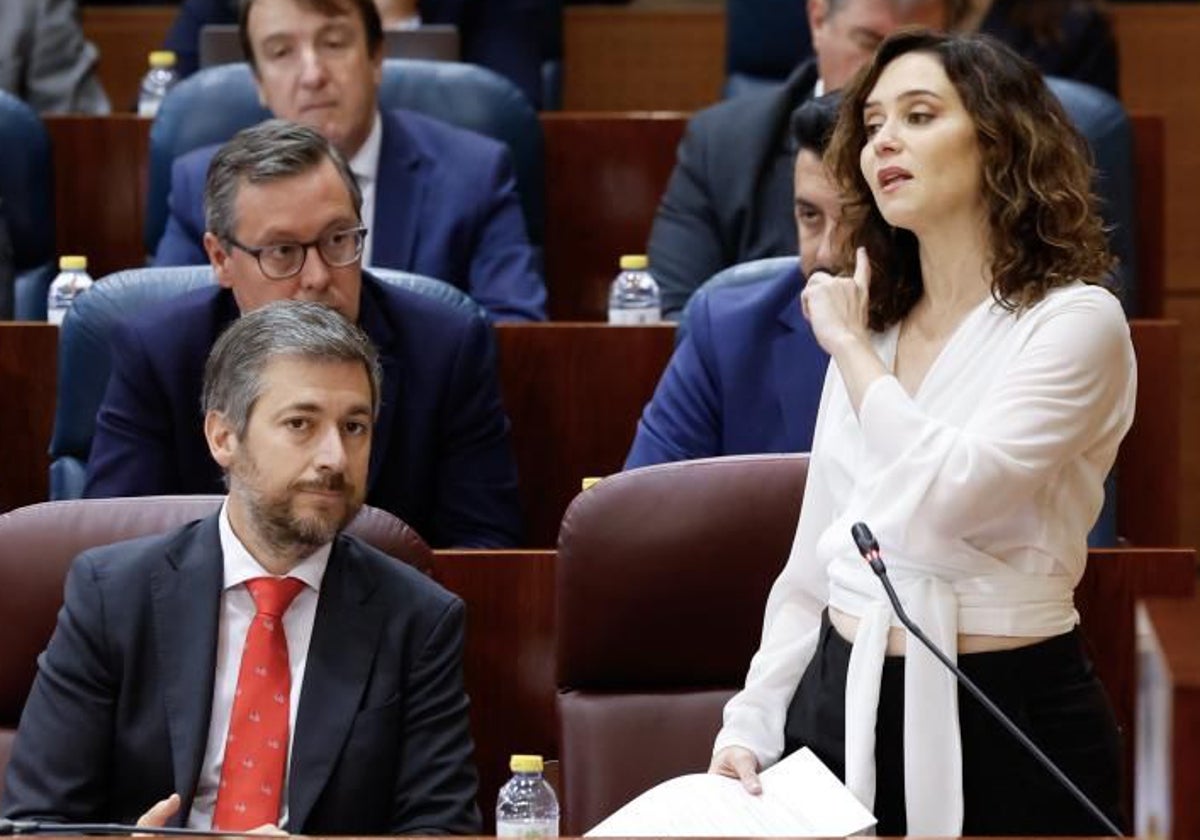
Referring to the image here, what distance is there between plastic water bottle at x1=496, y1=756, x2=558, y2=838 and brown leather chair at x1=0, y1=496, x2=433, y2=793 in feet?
0.56

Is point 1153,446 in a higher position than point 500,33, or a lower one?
lower

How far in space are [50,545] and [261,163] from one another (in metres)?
0.51

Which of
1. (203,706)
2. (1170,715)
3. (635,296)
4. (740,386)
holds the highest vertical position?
(635,296)

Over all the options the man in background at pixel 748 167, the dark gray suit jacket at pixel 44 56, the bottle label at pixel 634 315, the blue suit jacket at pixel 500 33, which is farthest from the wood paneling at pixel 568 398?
the dark gray suit jacket at pixel 44 56

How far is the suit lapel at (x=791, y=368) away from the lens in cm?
194

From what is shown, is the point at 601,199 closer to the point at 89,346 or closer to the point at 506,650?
the point at 89,346

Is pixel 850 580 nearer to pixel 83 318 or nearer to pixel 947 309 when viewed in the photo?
pixel 947 309

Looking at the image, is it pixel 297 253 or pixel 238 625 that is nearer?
pixel 238 625

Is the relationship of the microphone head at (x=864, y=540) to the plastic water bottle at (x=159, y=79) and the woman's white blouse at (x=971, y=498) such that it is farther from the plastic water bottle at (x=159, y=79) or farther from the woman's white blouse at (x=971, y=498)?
the plastic water bottle at (x=159, y=79)

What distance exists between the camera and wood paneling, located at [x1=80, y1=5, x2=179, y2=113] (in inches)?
140

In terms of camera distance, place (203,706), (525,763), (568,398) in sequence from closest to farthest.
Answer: (203,706)
(525,763)
(568,398)

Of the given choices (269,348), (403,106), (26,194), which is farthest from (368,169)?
(269,348)

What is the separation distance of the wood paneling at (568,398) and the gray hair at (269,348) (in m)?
0.59

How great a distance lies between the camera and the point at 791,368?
195 centimetres
